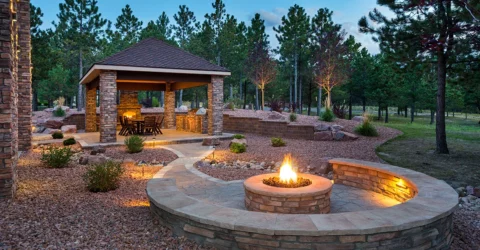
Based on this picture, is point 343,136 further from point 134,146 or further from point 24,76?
point 24,76

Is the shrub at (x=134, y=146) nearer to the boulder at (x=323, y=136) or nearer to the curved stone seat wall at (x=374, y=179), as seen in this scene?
the curved stone seat wall at (x=374, y=179)

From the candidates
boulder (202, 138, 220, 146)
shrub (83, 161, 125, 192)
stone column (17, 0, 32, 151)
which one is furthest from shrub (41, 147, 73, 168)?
boulder (202, 138, 220, 146)

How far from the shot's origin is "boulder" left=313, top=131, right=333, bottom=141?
1185 centimetres

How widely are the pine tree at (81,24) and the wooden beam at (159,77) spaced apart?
1750 cm

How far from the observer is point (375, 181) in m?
5.50

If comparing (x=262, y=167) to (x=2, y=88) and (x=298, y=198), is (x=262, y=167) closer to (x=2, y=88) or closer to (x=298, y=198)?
(x=298, y=198)

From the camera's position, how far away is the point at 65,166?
716 centimetres

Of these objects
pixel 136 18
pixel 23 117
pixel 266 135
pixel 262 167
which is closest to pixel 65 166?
pixel 23 117

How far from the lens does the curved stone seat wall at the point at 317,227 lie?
2.89 meters

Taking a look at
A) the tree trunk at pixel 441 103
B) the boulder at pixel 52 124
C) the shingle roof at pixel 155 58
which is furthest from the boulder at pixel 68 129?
the tree trunk at pixel 441 103

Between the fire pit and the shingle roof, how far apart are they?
869 centimetres

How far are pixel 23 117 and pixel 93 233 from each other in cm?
823

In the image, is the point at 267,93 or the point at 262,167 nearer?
the point at 262,167

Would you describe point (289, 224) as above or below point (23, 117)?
below
